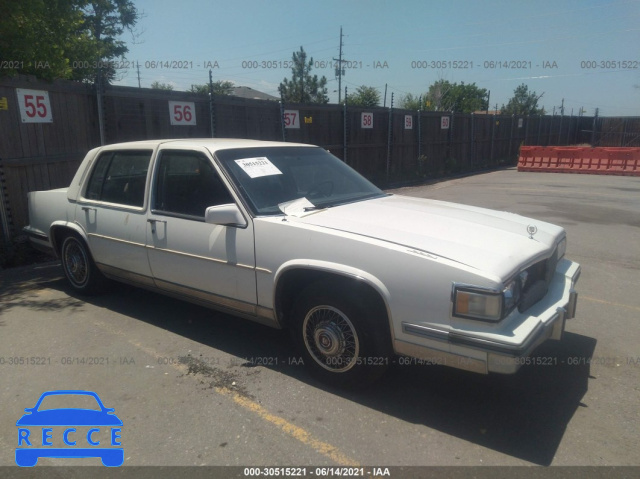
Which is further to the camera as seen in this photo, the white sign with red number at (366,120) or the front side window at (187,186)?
the white sign with red number at (366,120)

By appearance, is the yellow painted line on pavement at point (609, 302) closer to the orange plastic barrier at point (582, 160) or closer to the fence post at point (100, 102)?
the fence post at point (100, 102)

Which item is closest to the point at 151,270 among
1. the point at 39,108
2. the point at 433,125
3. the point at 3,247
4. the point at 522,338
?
the point at 522,338

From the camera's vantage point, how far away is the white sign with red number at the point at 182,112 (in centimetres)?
957

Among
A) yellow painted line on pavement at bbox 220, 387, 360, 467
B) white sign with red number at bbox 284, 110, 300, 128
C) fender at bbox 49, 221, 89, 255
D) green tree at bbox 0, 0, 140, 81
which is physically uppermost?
green tree at bbox 0, 0, 140, 81

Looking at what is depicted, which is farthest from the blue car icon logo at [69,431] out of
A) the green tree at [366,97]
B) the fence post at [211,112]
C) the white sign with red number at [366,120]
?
the green tree at [366,97]

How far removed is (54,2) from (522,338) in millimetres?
9034

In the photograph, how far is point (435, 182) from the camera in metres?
17.8

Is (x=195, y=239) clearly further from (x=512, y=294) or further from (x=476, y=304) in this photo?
(x=512, y=294)

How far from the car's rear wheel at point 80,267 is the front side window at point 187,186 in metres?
1.45

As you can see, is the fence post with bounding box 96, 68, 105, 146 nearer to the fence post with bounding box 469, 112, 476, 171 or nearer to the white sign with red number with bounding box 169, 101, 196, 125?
the white sign with red number with bounding box 169, 101, 196, 125

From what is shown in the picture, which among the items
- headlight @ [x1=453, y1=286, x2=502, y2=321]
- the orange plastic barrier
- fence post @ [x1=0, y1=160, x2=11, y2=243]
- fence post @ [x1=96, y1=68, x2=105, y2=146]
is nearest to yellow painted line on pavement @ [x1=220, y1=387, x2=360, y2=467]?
headlight @ [x1=453, y1=286, x2=502, y2=321]

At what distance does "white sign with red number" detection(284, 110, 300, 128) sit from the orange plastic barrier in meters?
14.5

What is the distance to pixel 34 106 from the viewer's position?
7.56m

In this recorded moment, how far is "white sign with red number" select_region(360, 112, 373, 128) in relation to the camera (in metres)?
15.0
